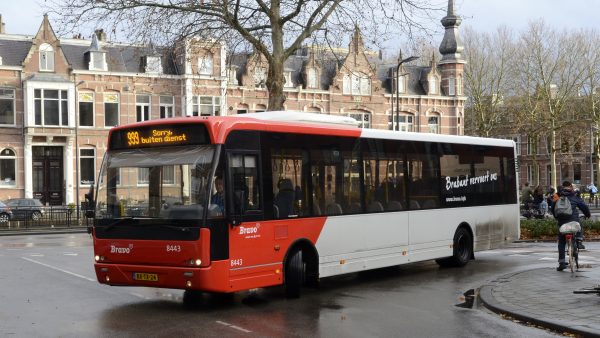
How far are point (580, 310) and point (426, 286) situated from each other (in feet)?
12.5

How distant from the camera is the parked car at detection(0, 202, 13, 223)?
34.9m

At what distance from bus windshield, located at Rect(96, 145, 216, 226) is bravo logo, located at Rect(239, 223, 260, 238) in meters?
0.54

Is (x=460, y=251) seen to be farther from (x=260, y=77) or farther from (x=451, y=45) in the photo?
(x=451, y=45)

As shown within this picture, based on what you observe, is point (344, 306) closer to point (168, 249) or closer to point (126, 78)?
point (168, 249)

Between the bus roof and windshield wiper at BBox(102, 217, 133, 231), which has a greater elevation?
the bus roof

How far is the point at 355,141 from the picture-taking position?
43.5 feet

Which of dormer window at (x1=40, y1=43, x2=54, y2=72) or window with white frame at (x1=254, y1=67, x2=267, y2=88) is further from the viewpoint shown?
dormer window at (x1=40, y1=43, x2=54, y2=72)

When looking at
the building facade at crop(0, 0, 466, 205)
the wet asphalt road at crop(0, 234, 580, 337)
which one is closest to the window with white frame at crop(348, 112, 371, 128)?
the building facade at crop(0, 0, 466, 205)

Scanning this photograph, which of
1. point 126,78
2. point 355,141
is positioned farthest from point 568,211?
point 126,78

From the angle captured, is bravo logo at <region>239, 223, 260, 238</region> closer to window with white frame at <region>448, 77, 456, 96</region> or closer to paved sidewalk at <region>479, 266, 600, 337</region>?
paved sidewalk at <region>479, 266, 600, 337</region>

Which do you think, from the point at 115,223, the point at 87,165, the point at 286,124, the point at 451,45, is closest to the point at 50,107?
→ the point at 87,165

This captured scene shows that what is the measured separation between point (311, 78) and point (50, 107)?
62.7ft

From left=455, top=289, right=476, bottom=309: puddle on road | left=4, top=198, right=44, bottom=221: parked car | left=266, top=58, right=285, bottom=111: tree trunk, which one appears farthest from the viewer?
left=4, top=198, right=44, bottom=221: parked car

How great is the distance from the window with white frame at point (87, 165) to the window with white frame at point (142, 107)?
12.6 ft
